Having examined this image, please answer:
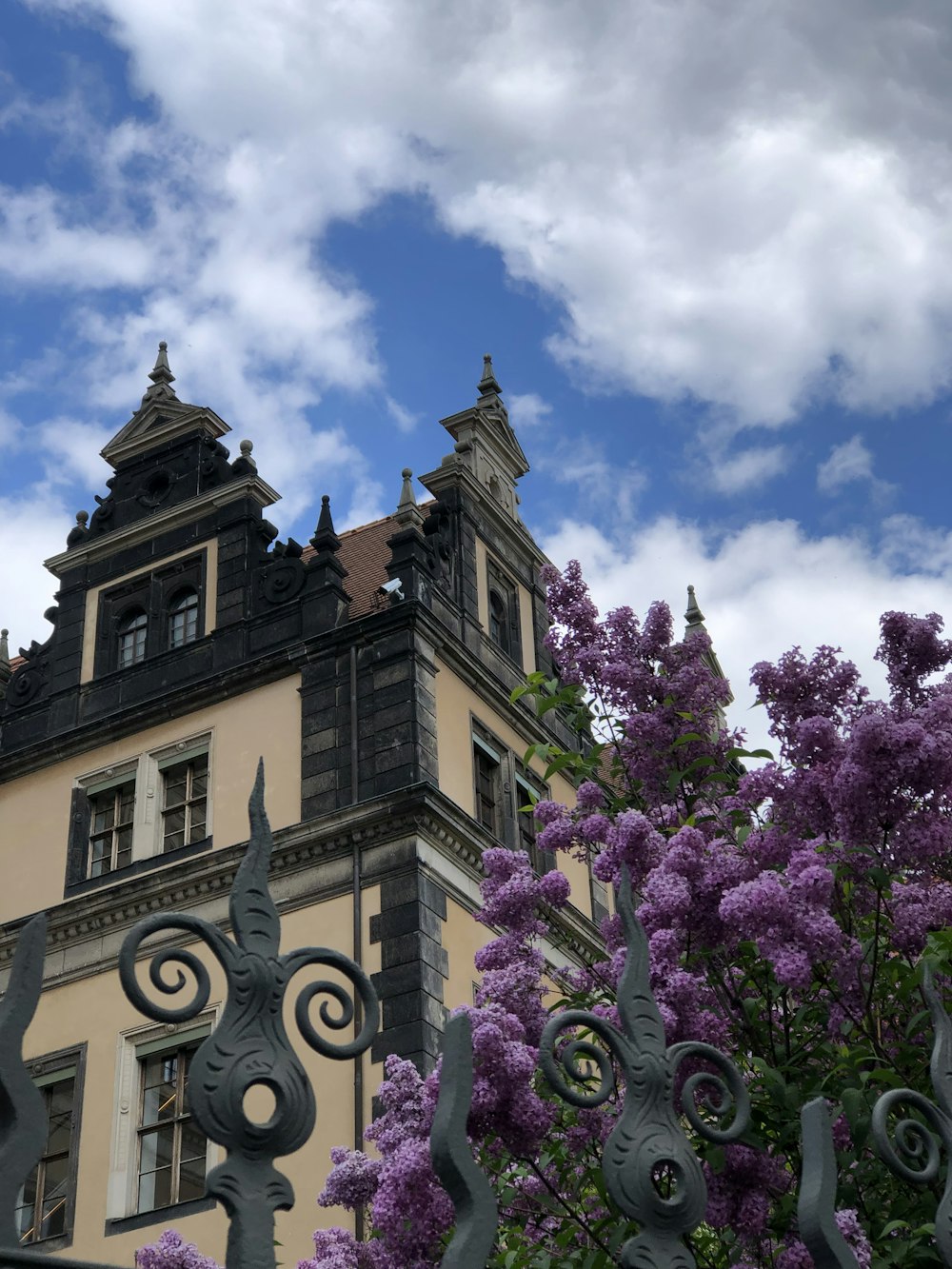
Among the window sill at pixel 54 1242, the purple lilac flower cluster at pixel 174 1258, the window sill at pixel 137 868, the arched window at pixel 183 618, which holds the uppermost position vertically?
the arched window at pixel 183 618

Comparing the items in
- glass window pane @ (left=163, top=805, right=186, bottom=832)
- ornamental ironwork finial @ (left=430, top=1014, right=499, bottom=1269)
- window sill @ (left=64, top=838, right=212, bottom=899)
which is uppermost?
glass window pane @ (left=163, top=805, right=186, bottom=832)

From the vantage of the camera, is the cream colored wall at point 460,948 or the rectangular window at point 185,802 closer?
the cream colored wall at point 460,948

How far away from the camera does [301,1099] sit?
4.10 meters

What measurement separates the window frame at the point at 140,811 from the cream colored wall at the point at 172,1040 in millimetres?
1375

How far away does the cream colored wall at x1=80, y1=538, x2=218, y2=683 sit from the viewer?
24.5 meters

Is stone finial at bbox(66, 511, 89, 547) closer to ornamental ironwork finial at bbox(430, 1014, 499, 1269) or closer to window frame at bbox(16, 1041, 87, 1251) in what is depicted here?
window frame at bbox(16, 1041, 87, 1251)

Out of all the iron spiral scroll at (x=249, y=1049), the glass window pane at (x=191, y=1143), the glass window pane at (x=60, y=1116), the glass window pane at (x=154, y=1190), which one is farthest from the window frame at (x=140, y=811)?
the iron spiral scroll at (x=249, y=1049)

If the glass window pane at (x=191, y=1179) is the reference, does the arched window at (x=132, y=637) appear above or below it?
above

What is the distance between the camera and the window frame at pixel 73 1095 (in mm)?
20375

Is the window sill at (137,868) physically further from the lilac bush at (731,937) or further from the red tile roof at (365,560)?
the lilac bush at (731,937)

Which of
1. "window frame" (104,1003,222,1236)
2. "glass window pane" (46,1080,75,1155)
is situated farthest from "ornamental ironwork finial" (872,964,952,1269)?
"glass window pane" (46,1080,75,1155)

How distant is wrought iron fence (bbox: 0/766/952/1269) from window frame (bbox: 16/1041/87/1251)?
55.8 ft

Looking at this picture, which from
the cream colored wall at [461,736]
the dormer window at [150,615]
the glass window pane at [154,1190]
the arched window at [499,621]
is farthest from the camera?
the arched window at [499,621]

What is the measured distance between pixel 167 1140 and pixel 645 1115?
55.9 feet
